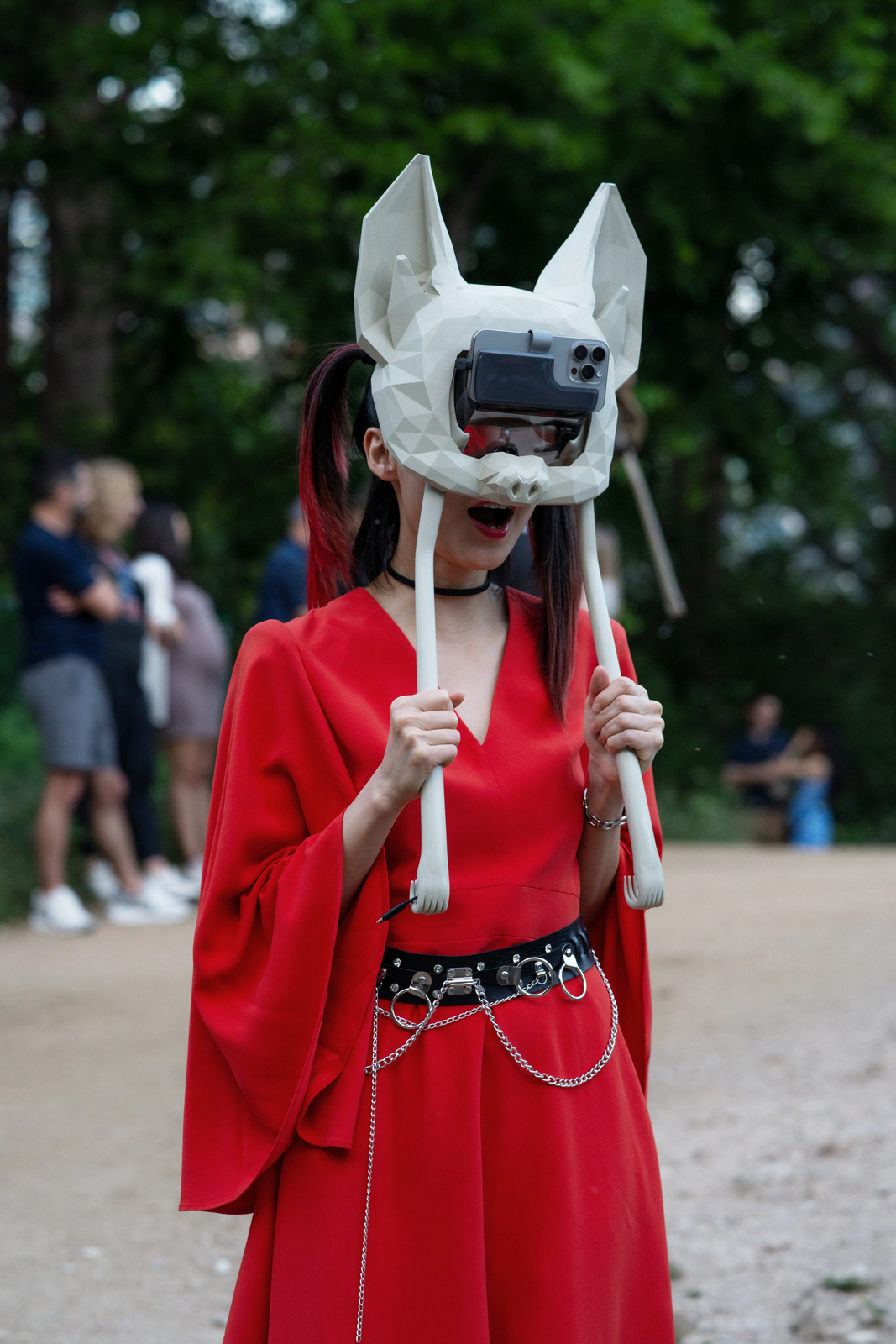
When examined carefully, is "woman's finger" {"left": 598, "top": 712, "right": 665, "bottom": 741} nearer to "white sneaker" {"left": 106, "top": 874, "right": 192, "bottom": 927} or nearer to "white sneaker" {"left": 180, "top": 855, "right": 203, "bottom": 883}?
"white sneaker" {"left": 106, "top": 874, "right": 192, "bottom": 927}

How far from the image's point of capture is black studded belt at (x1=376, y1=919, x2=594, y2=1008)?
187 centimetres

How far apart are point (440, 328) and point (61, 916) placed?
5225 mm

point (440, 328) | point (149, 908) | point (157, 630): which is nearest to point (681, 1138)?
point (440, 328)

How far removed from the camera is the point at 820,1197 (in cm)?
379

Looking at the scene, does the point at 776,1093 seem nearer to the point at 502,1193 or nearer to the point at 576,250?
the point at 502,1193

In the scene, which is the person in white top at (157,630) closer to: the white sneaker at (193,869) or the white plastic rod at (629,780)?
the white sneaker at (193,869)

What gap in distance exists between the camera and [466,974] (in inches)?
73.9

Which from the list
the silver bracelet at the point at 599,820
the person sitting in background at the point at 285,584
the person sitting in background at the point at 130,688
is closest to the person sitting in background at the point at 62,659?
the person sitting in background at the point at 130,688

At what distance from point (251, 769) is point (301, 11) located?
8312 millimetres

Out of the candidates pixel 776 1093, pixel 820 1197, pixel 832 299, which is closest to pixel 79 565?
pixel 776 1093

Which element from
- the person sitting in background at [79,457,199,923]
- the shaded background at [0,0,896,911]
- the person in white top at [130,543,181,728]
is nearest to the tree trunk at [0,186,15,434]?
the shaded background at [0,0,896,911]

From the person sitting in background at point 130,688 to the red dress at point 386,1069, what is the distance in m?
4.91

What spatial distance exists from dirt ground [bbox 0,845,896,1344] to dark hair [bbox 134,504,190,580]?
1.85m

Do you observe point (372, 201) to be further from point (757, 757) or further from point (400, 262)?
point (400, 262)
